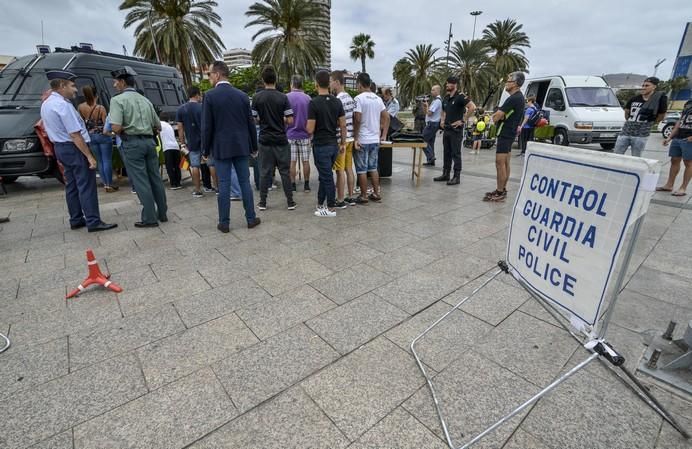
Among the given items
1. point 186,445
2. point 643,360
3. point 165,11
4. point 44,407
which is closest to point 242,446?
point 186,445

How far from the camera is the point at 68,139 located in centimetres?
413

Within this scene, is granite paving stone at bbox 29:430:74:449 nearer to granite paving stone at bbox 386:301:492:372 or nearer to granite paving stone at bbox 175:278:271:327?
granite paving stone at bbox 175:278:271:327

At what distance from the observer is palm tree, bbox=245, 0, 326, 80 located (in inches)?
930

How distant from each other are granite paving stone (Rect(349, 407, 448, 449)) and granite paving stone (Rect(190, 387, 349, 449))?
0.38 feet

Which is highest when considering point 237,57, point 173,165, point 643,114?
point 237,57

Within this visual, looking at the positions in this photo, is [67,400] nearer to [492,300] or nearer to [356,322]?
[356,322]

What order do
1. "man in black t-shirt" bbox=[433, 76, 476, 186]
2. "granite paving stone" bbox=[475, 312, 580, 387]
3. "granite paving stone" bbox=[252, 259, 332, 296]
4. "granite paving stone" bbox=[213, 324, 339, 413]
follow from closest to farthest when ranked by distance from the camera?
"granite paving stone" bbox=[213, 324, 339, 413] → "granite paving stone" bbox=[475, 312, 580, 387] → "granite paving stone" bbox=[252, 259, 332, 296] → "man in black t-shirt" bbox=[433, 76, 476, 186]

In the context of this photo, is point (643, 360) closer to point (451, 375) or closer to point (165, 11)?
point (451, 375)

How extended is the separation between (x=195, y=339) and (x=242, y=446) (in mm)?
993

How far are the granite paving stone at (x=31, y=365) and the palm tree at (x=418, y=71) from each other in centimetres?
3346

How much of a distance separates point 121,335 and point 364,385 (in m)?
1.80

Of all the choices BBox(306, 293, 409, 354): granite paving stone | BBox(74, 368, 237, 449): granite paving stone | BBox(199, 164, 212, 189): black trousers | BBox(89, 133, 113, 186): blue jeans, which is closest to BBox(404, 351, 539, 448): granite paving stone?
BBox(306, 293, 409, 354): granite paving stone

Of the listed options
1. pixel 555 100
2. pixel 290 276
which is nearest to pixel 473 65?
pixel 555 100

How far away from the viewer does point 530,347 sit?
89.4 inches
